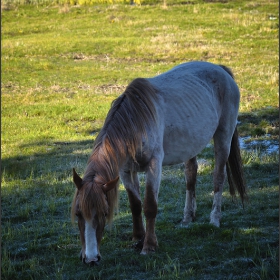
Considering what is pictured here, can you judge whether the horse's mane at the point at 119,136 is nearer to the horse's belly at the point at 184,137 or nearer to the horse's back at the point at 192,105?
the horse's back at the point at 192,105

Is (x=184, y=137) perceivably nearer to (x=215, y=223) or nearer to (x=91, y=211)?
(x=215, y=223)

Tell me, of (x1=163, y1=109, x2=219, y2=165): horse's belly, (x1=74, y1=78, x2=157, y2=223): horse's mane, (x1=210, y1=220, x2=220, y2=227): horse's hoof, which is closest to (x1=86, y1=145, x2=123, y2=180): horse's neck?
(x1=74, y1=78, x2=157, y2=223): horse's mane

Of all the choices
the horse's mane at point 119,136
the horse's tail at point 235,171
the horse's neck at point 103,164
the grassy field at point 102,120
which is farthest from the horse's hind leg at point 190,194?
the horse's neck at point 103,164

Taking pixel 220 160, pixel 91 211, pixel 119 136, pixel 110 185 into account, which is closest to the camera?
pixel 91 211

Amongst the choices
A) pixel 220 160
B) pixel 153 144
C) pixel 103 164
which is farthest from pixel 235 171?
pixel 103 164

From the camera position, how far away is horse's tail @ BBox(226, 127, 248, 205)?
23.3ft

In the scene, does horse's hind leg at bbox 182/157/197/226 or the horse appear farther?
horse's hind leg at bbox 182/157/197/226

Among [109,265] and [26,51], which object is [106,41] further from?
A: [109,265]

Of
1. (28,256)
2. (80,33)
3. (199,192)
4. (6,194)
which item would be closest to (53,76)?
(80,33)

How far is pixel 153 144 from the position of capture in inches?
224

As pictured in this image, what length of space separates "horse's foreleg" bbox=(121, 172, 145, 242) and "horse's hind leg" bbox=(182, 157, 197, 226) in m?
0.84

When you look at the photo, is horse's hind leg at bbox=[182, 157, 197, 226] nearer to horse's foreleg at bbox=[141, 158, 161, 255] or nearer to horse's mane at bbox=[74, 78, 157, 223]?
horse's foreleg at bbox=[141, 158, 161, 255]

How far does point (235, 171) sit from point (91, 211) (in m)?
3.18

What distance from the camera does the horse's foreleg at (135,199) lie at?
591cm
